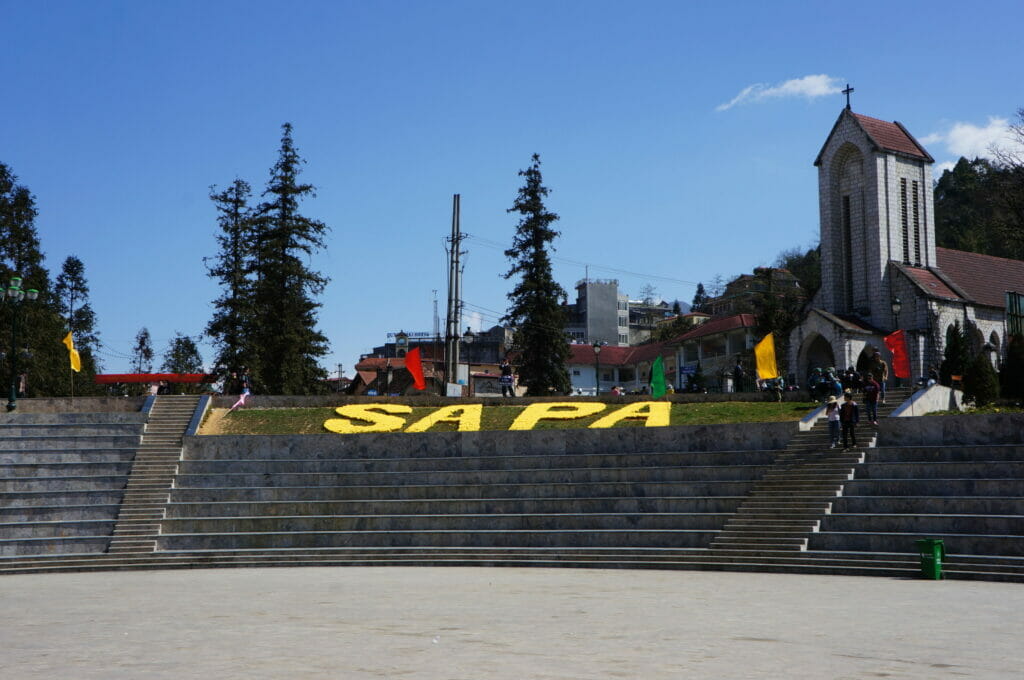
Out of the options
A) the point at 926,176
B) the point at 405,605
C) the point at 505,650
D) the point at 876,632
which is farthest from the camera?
the point at 926,176

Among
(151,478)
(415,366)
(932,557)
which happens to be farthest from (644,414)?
(151,478)

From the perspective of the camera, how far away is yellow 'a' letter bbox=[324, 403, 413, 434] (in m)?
29.7

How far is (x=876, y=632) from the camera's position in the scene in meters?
11.4

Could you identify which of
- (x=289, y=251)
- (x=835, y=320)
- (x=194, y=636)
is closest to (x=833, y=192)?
(x=835, y=320)

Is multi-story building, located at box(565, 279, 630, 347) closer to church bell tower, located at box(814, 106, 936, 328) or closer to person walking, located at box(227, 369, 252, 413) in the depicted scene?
church bell tower, located at box(814, 106, 936, 328)

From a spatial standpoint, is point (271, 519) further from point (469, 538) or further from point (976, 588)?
point (976, 588)

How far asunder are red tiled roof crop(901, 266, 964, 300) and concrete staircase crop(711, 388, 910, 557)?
22.3m

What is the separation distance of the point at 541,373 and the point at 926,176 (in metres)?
20.3

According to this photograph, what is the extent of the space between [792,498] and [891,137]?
30.7 m

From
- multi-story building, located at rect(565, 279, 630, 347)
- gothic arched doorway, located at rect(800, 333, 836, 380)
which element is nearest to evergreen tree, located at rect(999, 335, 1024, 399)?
gothic arched doorway, located at rect(800, 333, 836, 380)

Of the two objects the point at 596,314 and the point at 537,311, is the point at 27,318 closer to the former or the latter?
the point at 537,311

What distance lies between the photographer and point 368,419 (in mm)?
30594

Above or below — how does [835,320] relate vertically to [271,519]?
above

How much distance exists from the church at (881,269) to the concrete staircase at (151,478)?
27.1 meters
